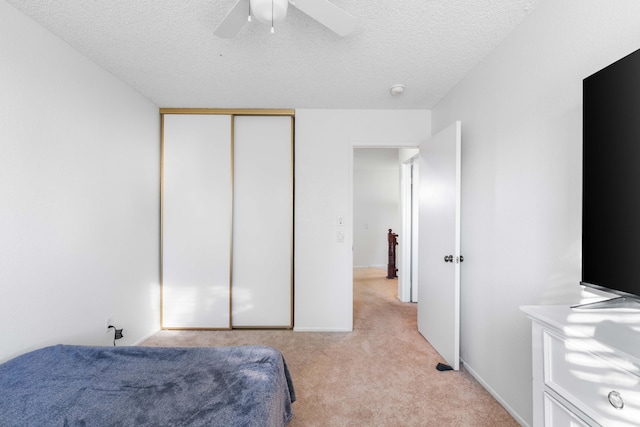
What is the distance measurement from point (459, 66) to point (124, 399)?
2857 millimetres

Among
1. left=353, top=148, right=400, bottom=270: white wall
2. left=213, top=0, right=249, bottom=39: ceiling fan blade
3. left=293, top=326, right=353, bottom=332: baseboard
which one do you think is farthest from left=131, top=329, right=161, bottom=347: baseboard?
left=353, top=148, right=400, bottom=270: white wall

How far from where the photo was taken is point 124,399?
1167mm

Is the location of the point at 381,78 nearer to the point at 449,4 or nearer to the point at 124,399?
the point at 449,4

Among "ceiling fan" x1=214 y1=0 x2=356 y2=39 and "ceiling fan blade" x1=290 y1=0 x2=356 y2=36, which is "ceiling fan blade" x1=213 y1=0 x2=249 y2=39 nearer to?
"ceiling fan" x1=214 y1=0 x2=356 y2=39

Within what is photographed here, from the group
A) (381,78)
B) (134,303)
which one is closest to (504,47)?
(381,78)

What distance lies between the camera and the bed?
1.07 m

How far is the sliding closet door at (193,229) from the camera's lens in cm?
308

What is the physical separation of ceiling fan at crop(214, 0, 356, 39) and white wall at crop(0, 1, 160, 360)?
4.08ft

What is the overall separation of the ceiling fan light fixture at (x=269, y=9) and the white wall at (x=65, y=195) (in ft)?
4.77

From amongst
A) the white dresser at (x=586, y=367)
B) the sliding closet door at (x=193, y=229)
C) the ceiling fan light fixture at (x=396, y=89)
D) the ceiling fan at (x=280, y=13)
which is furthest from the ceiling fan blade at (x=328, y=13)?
the sliding closet door at (x=193, y=229)

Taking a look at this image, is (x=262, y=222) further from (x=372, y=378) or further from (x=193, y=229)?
(x=372, y=378)

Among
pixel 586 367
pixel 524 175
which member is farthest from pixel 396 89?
pixel 586 367

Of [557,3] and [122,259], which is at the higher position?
[557,3]

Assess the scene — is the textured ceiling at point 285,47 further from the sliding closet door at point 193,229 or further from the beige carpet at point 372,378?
the beige carpet at point 372,378
